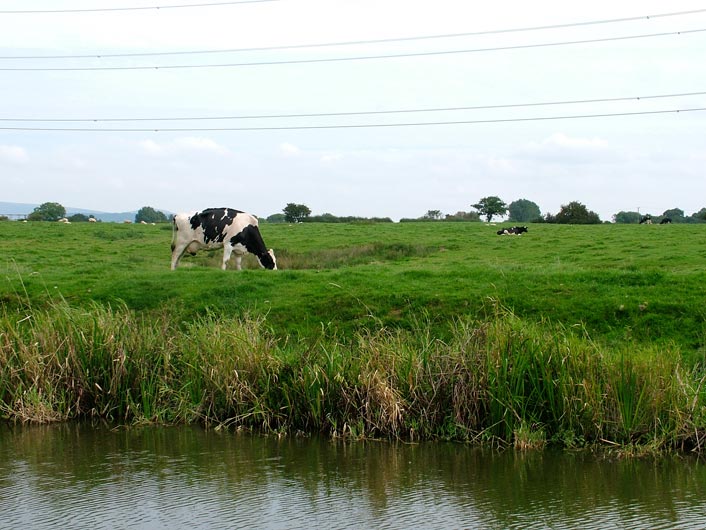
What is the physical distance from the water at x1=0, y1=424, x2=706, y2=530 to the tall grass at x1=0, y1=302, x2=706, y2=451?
48 centimetres

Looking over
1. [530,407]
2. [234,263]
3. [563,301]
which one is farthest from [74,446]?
[234,263]

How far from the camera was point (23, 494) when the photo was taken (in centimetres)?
1127

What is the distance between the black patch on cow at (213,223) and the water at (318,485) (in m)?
15.1

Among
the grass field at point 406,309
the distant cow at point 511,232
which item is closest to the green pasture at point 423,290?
the grass field at point 406,309

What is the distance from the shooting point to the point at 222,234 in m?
29.0

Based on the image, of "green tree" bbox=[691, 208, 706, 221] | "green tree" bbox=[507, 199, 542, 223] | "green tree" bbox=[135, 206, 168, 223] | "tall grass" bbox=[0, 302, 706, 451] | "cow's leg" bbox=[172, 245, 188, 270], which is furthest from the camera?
"green tree" bbox=[507, 199, 542, 223]

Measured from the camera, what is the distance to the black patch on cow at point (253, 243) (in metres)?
28.7

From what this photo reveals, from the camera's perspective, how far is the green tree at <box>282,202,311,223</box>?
2848 inches

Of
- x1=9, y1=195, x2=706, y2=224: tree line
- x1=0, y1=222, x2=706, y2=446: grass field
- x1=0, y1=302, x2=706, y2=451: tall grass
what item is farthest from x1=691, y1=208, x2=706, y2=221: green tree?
x1=0, y1=302, x2=706, y2=451: tall grass

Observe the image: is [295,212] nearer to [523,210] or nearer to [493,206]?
[493,206]

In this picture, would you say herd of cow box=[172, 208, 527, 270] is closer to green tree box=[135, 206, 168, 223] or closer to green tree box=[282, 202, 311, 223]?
green tree box=[282, 202, 311, 223]

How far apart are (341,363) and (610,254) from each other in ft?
63.1

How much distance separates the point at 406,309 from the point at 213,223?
1165cm

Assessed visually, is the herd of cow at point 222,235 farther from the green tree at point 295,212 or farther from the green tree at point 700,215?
the green tree at point 700,215
